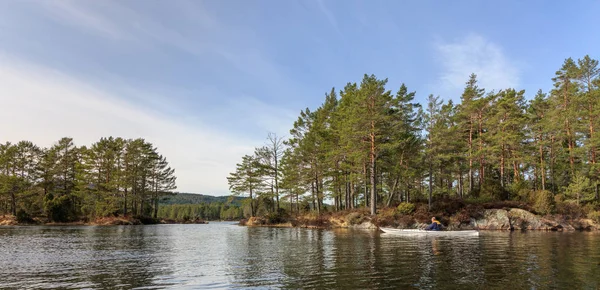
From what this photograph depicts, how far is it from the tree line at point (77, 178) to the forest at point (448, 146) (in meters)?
29.5

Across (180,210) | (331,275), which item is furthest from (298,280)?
(180,210)

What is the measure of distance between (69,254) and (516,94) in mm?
61329

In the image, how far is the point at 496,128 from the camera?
50750 mm

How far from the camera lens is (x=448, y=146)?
4384 cm

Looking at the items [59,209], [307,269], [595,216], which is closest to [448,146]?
[595,216]

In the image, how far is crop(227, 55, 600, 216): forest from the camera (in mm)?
43094

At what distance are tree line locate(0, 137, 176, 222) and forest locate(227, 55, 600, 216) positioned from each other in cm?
2954

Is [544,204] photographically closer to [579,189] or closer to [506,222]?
[506,222]

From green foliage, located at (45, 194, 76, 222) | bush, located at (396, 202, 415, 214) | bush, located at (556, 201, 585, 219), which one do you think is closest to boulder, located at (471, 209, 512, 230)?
bush, located at (556, 201, 585, 219)

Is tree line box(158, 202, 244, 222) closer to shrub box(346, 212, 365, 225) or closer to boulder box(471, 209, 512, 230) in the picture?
shrub box(346, 212, 365, 225)

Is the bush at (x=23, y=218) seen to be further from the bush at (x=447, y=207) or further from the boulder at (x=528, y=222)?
the boulder at (x=528, y=222)

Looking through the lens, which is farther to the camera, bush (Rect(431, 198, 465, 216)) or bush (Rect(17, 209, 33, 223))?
bush (Rect(17, 209, 33, 223))

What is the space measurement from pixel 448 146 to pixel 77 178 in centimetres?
7069

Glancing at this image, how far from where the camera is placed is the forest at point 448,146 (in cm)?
4309
